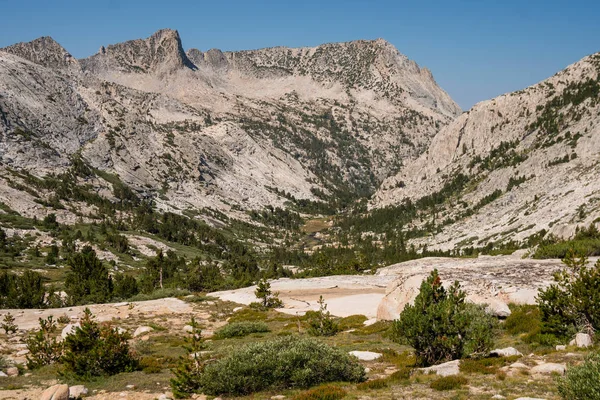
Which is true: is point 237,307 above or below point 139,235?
below

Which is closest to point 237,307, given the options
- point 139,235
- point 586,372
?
point 586,372

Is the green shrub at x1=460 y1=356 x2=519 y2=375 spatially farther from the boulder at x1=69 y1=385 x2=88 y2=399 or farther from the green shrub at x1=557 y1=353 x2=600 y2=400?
the boulder at x1=69 y1=385 x2=88 y2=399

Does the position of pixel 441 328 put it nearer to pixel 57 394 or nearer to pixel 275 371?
pixel 275 371

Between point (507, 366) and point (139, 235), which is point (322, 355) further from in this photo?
point (139, 235)

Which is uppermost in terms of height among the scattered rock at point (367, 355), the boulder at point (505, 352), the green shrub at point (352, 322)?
the boulder at point (505, 352)

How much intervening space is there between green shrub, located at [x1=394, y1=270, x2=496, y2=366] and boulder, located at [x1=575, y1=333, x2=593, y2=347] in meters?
4.02

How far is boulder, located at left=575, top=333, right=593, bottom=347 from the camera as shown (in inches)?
798

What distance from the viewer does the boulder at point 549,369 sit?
55.2 feet

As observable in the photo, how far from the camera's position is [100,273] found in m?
76.4

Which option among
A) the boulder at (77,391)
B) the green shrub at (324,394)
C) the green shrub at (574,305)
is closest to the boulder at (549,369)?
the green shrub at (574,305)

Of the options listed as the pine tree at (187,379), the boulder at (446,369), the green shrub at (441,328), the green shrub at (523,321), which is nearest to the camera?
the boulder at (446,369)

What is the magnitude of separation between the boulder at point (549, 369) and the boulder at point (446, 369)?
2.98 m

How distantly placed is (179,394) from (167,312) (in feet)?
117

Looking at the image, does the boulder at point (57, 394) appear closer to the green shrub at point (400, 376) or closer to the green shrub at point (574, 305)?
the green shrub at point (400, 376)
